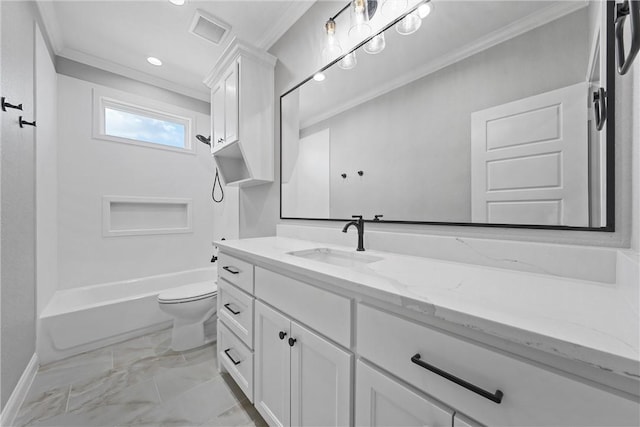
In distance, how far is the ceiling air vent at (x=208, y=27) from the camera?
1976 millimetres

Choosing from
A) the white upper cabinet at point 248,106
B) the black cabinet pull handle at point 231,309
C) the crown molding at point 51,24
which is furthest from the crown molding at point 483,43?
the crown molding at point 51,24

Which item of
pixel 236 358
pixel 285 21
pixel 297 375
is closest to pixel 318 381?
pixel 297 375

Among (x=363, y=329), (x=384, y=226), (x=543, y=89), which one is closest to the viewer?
(x=363, y=329)

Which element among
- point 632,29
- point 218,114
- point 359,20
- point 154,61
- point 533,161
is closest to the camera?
point 632,29

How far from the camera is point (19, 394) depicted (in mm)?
1437

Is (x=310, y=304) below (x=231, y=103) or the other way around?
below

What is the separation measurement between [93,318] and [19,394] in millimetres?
649

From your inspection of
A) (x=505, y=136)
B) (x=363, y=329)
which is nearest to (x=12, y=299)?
(x=363, y=329)

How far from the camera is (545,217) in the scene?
2.79 feet

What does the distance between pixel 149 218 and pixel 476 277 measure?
10.8 ft

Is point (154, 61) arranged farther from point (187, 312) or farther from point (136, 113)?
point (187, 312)

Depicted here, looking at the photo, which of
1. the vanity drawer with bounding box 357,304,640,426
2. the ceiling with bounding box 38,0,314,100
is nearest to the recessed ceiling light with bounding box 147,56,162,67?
the ceiling with bounding box 38,0,314,100

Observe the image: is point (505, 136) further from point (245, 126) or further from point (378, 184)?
point (245, 126)

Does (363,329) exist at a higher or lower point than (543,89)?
lower
